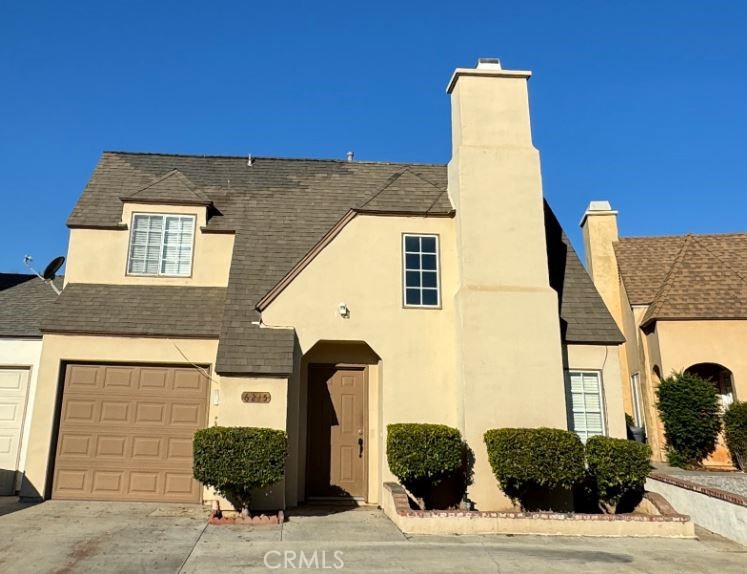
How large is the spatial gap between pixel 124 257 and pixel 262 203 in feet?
11.2

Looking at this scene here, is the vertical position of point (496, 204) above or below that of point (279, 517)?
above

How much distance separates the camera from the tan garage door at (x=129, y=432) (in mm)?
10773

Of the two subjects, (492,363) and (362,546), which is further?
(492,363)

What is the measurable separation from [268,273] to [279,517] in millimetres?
4931

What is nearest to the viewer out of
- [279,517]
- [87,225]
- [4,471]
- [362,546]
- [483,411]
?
[362,546]

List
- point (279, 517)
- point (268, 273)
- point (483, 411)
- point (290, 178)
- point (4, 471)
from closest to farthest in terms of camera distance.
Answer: point (279, 517)
point (483, 411)
point (4, 471)
point (268, 273)
point (290, 178)

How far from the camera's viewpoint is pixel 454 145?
12.0m

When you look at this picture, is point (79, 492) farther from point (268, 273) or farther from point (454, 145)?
point (454, 145)

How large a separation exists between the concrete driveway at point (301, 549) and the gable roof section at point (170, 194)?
694 centimetres

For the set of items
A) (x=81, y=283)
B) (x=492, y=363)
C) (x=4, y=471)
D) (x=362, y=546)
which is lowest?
(x=362, y=546)

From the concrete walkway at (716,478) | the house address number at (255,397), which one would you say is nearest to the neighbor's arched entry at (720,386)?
the concrete walkway at (716,478)

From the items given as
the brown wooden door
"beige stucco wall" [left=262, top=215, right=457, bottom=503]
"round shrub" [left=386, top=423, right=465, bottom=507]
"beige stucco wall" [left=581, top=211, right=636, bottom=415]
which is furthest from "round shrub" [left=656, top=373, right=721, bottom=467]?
the brown wooden door

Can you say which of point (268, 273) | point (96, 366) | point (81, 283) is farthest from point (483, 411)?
point (81, 283)

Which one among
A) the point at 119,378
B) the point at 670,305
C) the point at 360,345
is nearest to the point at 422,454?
the point at 360,345
